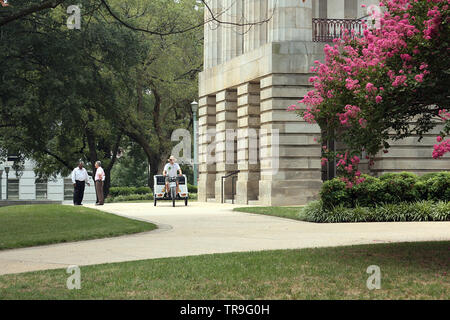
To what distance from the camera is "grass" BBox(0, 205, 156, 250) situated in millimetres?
15531

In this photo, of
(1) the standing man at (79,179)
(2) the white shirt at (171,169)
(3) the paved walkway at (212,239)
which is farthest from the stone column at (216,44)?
(3) the paved walkway at (212,239)

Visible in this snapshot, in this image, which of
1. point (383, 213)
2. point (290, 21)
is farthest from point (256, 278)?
point (290, 21)

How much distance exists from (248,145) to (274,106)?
3338mm

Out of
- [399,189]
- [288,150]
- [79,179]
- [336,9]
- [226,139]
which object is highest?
[336,9]

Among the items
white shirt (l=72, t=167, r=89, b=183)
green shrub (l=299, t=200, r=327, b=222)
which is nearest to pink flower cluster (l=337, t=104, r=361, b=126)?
green shrub (l=299, t=200, r=327, b=222)

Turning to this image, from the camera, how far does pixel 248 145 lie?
32781 mm

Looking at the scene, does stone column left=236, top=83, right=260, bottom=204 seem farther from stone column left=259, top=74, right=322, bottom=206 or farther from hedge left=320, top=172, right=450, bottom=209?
hedge left=320, top=172, right=450, bottom=209

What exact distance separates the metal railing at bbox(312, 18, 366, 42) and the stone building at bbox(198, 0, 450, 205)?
A: 0.04 metres

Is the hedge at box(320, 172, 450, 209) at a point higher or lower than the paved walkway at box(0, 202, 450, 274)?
higher

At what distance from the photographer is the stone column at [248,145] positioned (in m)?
32.4

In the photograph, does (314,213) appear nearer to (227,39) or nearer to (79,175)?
(79,175)

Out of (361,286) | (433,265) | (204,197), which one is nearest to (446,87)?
(433,265)

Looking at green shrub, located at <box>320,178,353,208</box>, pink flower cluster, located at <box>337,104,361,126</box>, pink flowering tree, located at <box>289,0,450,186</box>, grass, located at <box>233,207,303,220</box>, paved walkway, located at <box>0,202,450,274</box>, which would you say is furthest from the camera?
grass, located at <box>233,207,303,220</box>

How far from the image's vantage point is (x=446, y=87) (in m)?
10.5
